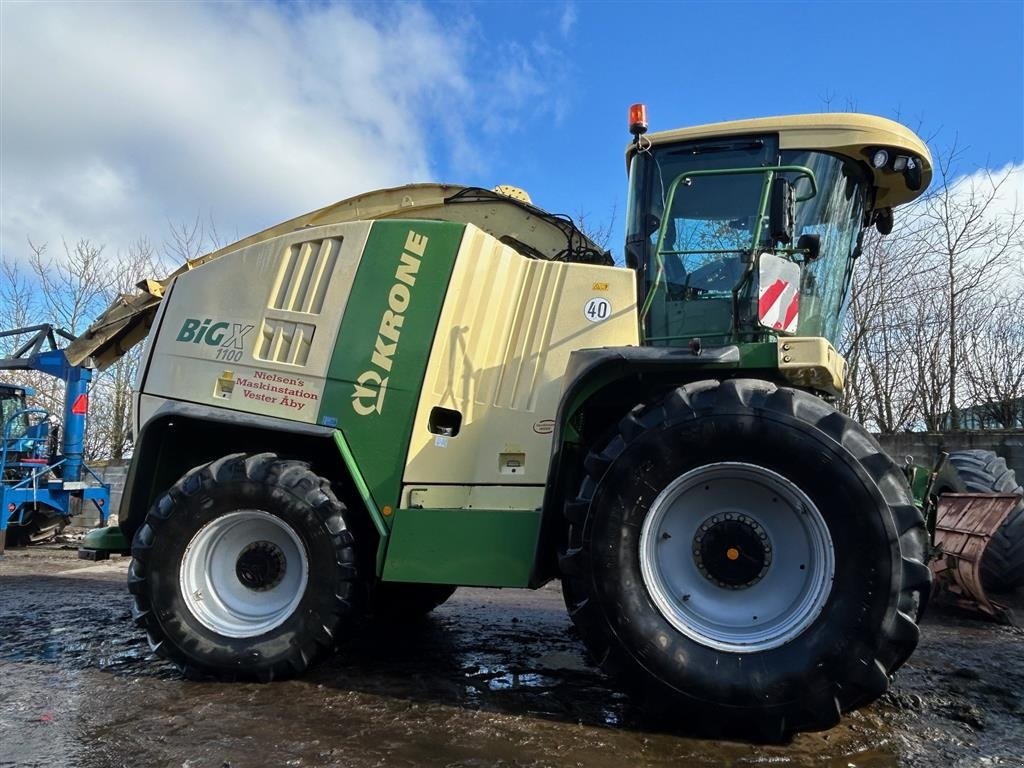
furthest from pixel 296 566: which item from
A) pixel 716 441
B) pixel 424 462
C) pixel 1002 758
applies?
pixel 1002 758

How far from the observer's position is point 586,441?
4.18 m

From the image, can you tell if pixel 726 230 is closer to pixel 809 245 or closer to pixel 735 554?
pixel 809 245

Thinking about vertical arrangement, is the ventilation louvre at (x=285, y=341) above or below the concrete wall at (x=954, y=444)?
above

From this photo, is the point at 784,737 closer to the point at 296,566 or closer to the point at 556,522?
the point at 556,522

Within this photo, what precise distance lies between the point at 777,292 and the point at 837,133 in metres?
1.08

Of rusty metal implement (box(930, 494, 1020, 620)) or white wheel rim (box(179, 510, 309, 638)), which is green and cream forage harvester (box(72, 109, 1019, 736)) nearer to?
white wheel rim (box(179, 510, 309, 638))

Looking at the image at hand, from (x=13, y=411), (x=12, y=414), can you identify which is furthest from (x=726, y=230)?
(x=13, y=411)

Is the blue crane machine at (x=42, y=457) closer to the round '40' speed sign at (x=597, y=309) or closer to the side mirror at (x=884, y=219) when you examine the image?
the round '40' speed sign at (x=597, y=309)

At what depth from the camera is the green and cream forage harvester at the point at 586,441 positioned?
3121 millimetres

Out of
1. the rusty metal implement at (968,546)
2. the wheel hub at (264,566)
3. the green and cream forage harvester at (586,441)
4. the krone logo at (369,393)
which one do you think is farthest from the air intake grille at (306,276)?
the rusty metal implement at (968,546)

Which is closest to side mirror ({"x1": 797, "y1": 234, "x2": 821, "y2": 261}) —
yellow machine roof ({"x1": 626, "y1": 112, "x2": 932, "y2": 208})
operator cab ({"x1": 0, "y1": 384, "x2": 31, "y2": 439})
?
yellow machine roof ({"x1": 626, "y1": 112, "x2": 932, "y2": 208})

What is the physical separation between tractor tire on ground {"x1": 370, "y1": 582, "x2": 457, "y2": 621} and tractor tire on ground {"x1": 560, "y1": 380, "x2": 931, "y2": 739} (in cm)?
231

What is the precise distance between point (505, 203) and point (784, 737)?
366cm

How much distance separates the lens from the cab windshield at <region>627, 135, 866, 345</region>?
3959mm
